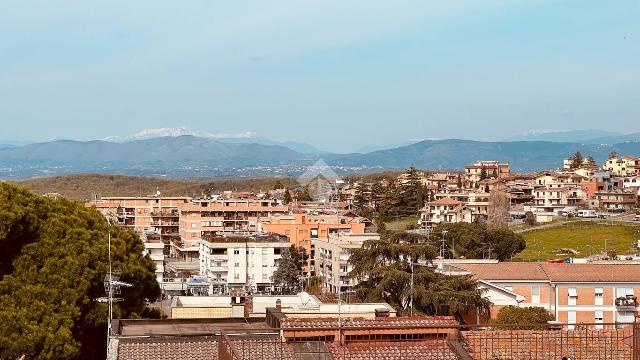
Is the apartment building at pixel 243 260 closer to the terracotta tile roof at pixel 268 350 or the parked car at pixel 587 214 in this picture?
the parked car at pixel 587 214

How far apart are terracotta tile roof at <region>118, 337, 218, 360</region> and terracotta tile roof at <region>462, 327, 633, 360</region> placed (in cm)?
356

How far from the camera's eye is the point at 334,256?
49.6 metres

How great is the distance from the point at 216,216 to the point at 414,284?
1701 inches

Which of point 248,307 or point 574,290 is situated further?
point 574,290

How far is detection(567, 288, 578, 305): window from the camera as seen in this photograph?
31.4 metres

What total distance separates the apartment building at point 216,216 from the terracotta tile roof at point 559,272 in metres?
36.3

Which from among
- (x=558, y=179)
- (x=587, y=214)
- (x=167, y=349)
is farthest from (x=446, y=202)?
(x=167, y=349)

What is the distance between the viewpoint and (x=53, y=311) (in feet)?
61.4

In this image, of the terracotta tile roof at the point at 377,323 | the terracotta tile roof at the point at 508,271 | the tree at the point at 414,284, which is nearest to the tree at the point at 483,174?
the terracotta tile roof at the point at 508,271

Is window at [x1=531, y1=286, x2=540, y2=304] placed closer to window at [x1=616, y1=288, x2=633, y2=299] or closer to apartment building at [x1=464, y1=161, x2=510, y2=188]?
window at [x1=616, y1=288, x2=633, y2=299]

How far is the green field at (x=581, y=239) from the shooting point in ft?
181

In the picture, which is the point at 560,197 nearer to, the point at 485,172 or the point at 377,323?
the point at 485,172

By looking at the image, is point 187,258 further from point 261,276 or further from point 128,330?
point 128,330

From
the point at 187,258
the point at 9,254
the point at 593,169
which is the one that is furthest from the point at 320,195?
the point at 9,254
